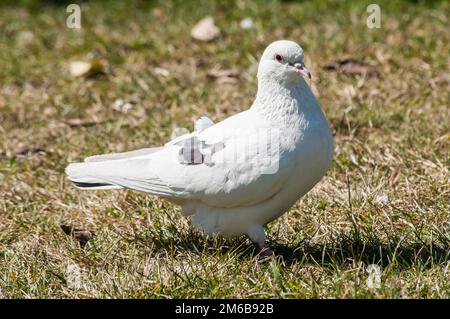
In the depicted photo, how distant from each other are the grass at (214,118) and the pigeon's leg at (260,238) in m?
0.09

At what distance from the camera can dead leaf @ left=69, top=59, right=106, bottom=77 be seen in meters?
6.93

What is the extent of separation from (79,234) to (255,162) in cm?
112

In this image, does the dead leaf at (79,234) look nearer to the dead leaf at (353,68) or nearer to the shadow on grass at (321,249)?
the shadow on grass at (321,249)

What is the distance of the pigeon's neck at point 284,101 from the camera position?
12.8 feet

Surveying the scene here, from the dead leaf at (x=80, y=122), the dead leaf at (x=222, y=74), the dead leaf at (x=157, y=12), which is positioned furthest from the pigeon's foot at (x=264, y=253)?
the dead leaf at (x=157, y=12)

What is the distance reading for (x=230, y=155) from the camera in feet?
12.8

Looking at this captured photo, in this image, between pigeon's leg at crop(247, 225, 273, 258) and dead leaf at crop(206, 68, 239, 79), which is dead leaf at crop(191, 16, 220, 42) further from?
pigeon's leg at crop(247, 225, 273, 258)

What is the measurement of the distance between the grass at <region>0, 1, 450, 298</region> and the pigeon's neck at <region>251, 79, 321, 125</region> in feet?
1.95

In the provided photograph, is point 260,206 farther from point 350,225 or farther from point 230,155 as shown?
point 350,225

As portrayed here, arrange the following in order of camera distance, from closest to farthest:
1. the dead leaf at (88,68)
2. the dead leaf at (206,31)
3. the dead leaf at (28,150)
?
the dead leaf at (28,150) → the dead leaf at (88,68) → the dead leaf at (206,31)

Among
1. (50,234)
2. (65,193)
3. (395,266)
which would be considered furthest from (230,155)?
(65,193)

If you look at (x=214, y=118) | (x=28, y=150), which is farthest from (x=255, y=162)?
(x=28, y=150)

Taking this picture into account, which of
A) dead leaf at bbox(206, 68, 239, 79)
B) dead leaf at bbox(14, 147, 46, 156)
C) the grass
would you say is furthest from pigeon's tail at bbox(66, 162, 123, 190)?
dead leaf at bbox(206, 68, 239, 79)

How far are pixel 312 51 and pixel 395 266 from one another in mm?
3232
